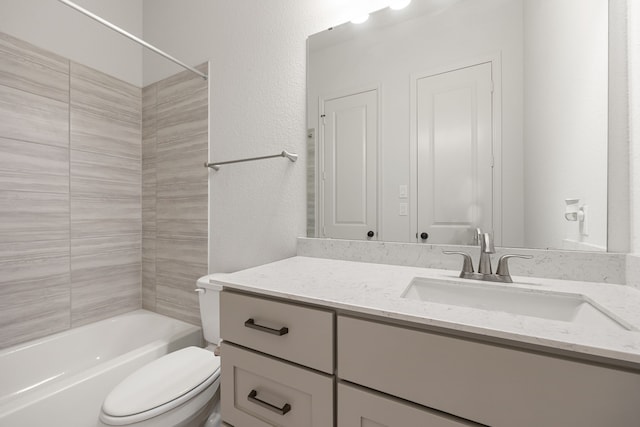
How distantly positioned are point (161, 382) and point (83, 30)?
6.87 feet

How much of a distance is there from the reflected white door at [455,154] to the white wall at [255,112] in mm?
546

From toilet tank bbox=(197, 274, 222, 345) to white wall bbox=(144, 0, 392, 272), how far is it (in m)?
0.20

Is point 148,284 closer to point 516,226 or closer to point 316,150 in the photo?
point 316,150

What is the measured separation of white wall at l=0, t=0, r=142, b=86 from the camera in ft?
4.85

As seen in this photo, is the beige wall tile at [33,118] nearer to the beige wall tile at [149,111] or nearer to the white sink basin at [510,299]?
the beige wall tile at [149,111]

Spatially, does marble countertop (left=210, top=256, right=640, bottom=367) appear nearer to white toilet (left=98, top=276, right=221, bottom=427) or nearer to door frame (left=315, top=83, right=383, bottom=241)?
door frame (left=315, top=83, right=383, bottom=241)

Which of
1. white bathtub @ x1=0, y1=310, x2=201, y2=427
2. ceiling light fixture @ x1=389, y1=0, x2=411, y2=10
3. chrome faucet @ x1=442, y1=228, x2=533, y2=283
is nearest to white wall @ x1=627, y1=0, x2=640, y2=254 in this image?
chrome faucet @ x1=442, y1=228, x2=533, y2=283

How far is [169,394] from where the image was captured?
1.01 m

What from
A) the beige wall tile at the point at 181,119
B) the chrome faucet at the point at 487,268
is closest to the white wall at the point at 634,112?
the chrome faucet at the point at 487,268

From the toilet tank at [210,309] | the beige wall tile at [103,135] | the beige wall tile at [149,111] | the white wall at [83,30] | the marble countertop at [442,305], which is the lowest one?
the toilet tank at [210,309]

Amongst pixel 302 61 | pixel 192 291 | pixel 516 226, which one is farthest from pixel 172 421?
pixel 302 61

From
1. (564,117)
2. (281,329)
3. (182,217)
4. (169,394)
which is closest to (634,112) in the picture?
(564,117)

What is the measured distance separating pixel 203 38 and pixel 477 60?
156 cm

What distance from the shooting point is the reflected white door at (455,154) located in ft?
3.16
